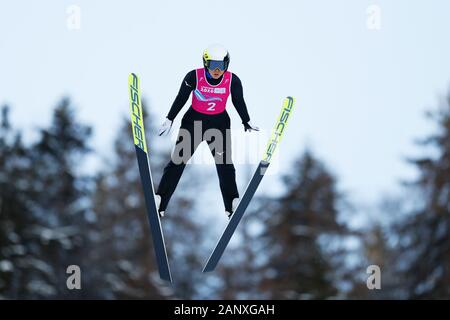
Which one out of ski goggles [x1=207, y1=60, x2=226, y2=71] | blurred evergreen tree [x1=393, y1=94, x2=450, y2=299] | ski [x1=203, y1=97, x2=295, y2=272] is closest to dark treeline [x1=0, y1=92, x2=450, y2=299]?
blurred evergreen tree [x1=393, y1=94, x2=450, y2=299]

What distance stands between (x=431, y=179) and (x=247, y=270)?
6.71 metres

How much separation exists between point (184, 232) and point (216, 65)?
2151 centimetres

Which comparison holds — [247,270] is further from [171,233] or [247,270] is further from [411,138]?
[411,138]

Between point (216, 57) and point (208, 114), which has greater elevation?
point (216, 57)

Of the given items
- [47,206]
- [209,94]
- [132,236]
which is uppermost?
[209,94]

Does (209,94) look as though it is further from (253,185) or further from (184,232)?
(184,232)

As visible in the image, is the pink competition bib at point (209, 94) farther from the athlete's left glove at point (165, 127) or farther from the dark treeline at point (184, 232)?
the dark treeline at point (184, 232)

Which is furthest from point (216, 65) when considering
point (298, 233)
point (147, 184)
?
point (298, 233)

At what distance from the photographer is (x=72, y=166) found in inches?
1321

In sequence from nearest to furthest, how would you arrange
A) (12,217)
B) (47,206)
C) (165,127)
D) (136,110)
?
(165,127) → (136,110) → (12,217) → (47,206)

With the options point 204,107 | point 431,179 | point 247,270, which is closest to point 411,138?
point 431,179

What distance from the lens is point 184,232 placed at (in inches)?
1264

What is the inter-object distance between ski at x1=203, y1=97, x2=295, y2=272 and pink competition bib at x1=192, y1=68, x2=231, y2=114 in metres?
1.13

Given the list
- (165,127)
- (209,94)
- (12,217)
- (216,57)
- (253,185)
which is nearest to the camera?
(216,57)
